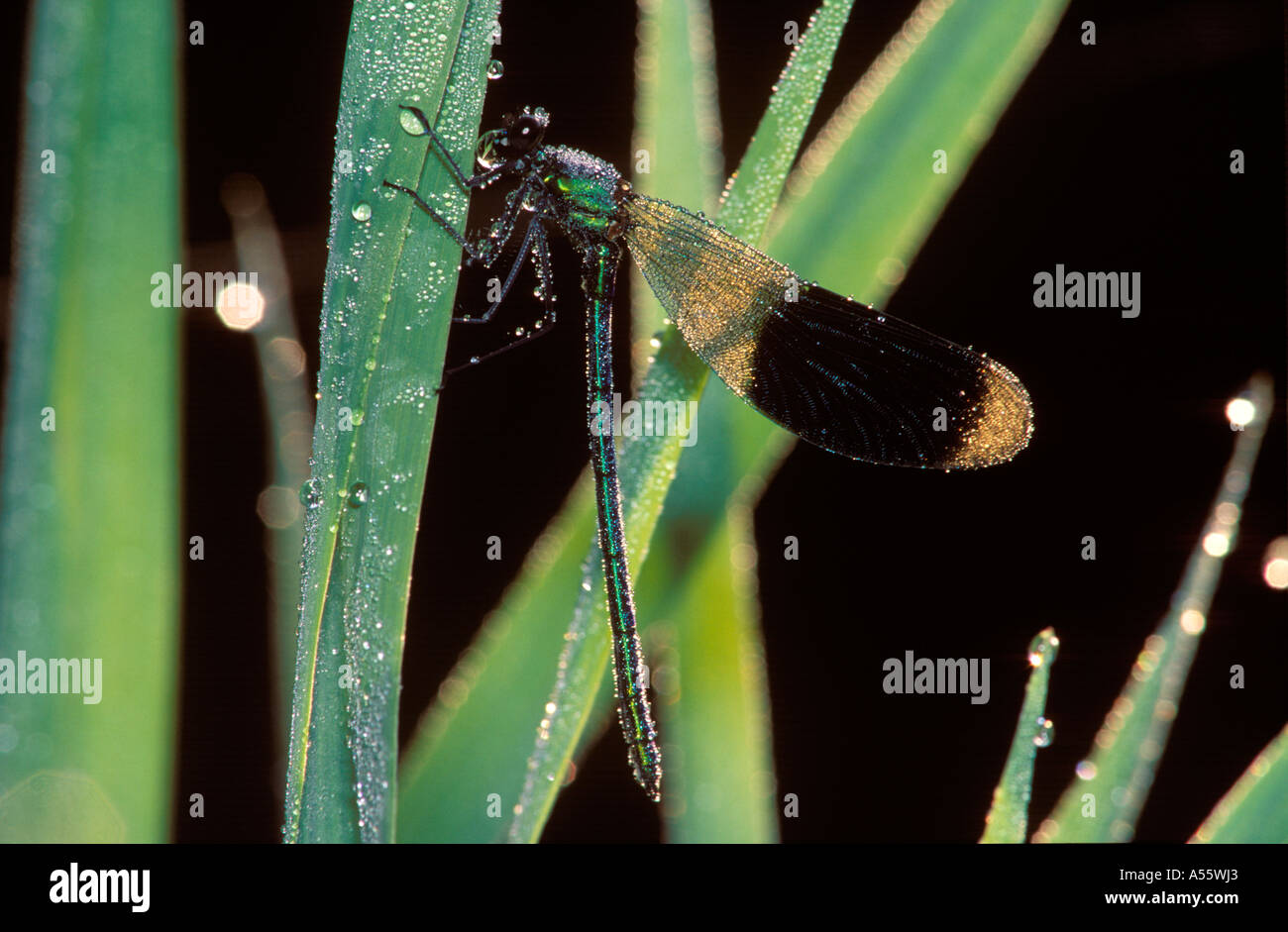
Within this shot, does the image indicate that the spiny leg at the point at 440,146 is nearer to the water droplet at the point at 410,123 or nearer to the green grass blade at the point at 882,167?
the water droplet at the point at 410,123

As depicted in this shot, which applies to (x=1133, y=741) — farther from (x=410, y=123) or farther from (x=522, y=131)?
(x=522, y=131)

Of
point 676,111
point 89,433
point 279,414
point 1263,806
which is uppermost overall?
point 676,111

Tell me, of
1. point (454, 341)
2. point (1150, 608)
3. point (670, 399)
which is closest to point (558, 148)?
point (454, 341)

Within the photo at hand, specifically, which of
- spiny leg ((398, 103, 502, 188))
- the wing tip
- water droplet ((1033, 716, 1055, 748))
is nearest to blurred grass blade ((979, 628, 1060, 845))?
water droplet ((1033, 716, 1055, 748))

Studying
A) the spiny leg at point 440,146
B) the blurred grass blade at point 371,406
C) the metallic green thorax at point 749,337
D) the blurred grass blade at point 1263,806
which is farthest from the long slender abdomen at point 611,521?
Result: the blurred grass blade at point 1263,806

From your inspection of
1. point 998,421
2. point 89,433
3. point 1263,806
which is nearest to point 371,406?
point 89,433

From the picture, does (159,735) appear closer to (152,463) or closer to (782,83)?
(152,463)

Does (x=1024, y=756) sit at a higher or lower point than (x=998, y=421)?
lower
